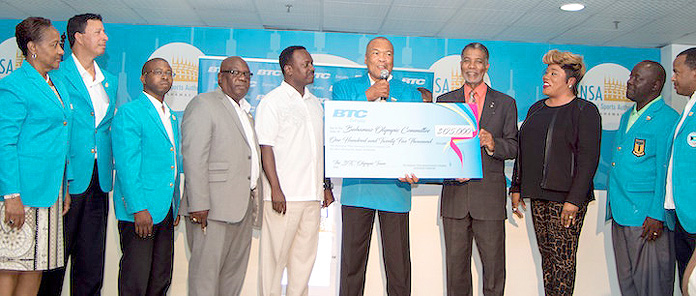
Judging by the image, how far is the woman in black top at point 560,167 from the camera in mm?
2844

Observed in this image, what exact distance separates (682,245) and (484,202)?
3.92 feet

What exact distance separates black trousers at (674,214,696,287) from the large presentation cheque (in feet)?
4.07

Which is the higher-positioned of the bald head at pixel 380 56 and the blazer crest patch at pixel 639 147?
the bald head at pixel 380 56

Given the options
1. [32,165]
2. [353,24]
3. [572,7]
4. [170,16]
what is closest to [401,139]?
[32,165]

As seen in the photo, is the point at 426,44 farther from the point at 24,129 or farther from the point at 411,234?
the point at 24,129

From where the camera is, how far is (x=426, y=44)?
23.7 feet

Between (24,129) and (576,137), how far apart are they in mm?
2947

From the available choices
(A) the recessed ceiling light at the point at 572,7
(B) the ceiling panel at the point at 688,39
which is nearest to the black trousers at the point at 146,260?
(A) the recessed ceiling light at the point at 572,7

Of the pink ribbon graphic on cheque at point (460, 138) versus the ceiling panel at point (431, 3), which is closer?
the pink ribbon graphic on cheque at point (460, 138)

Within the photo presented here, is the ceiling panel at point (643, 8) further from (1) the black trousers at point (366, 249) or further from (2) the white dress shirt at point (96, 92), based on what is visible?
(2) the white dress shirt at point (96, 92)

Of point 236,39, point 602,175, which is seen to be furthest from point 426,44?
point 602,175

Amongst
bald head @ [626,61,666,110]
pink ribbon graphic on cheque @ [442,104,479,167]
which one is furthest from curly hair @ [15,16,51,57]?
bald head @ [626,61,666,110]

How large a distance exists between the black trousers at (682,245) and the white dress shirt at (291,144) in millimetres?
2091

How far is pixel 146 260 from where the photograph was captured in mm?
2639
